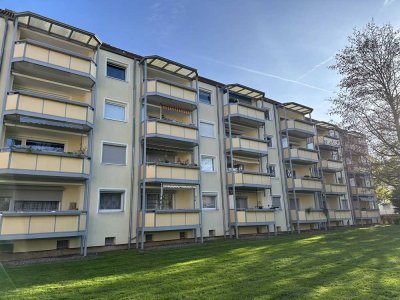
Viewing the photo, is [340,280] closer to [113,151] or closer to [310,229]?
[113,151]

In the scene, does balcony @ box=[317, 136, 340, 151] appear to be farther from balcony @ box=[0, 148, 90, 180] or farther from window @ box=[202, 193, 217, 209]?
balcony @ box=[0, 148, 90, 180]

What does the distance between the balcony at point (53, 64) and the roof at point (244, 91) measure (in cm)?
1216

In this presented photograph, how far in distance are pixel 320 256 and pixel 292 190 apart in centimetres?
1522

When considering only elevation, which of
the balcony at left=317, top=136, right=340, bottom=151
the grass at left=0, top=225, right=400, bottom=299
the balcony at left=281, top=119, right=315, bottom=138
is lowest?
the grass at left=0, top=225, right=400, bottom=299

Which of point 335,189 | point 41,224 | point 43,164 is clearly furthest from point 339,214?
point 43,164

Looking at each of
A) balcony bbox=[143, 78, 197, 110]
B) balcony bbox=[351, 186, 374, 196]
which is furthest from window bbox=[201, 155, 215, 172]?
balcony bbox=[351, 186, 374, 196]

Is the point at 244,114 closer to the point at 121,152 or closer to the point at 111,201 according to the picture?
the point at 121,152

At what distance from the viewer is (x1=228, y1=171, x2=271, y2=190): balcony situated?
22906mm

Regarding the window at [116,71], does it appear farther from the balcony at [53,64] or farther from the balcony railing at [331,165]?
the balcony railing at [331,165]

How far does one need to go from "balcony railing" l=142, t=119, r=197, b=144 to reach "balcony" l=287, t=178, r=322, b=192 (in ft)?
39.1

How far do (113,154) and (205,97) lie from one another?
33.1 ft

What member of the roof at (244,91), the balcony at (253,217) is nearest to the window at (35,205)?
the balcony at (253,217)

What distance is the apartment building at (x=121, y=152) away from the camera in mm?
14703

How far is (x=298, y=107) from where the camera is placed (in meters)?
30.7
